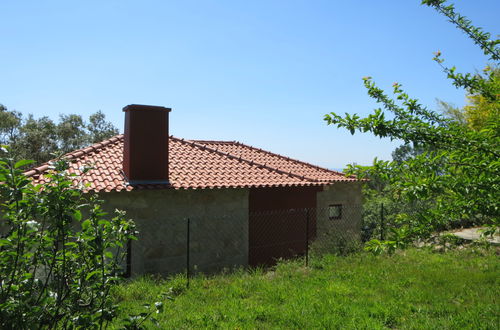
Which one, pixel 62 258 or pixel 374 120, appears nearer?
pixel 62 258

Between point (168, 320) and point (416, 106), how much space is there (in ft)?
15.2

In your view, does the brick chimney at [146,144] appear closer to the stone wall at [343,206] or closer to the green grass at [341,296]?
the green grass at [341,296]

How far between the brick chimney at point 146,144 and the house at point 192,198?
0.03m

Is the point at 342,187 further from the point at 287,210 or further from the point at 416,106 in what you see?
the point at 416,106

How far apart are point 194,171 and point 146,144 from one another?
5.56ft

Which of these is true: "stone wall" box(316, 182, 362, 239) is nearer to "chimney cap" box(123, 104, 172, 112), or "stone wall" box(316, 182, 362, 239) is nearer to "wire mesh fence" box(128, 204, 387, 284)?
"wire mesh fence" box(128, 204, 387, 284)

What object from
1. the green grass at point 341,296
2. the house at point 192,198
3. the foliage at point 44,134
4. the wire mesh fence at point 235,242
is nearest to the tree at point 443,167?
the green grass at point 341,296

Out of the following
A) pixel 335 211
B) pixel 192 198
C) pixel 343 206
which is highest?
pixel 192 198

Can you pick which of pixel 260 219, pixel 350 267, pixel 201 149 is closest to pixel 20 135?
pixel 201 149

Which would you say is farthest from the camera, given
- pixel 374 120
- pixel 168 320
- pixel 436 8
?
pixel 168 320

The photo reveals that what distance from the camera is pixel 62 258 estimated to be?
2.66m

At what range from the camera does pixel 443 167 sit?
3693 mm

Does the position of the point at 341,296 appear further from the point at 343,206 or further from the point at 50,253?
the point at 343,206

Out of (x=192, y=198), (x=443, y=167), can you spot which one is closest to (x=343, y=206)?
(x=192, y=198)
